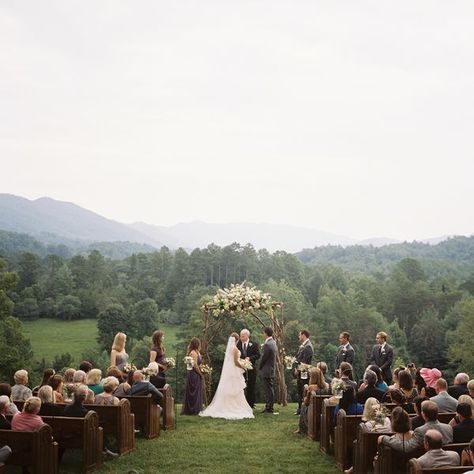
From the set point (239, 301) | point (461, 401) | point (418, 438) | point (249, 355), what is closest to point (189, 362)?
point (249, 355)

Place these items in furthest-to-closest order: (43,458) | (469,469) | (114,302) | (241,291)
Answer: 1. (114,302)
2. (241,291)
3. (43,458)
4. (469,469)

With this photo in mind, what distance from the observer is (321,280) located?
96.5 m


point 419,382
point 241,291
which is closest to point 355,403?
point 419,382

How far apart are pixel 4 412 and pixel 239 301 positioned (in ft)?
27.9

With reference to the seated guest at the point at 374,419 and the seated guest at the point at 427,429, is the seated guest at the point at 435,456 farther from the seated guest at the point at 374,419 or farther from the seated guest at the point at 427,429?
the seated guest at the point at 374,419

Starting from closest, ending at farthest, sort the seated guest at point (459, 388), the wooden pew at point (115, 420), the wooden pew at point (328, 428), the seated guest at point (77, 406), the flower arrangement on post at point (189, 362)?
the seated guest at point (77, 406), the wooden pew at point (115, 420), the seated guest at point (459, 388), the wooden pew at point (328, 428), the flower arrangement on post at point (189, 362)

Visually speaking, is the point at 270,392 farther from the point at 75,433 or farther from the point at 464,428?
the point at 464,428

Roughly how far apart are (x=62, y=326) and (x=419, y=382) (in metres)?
69.1

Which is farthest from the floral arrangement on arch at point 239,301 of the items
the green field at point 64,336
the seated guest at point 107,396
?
the green field at point 64,336

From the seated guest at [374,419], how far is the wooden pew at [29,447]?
170 inches

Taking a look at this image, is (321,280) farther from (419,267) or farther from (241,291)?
(241,291)

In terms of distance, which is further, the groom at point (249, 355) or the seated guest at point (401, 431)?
the groom at point (249, 355)

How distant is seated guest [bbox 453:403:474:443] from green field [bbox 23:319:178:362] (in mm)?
54823

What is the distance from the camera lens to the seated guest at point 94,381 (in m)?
11.6
